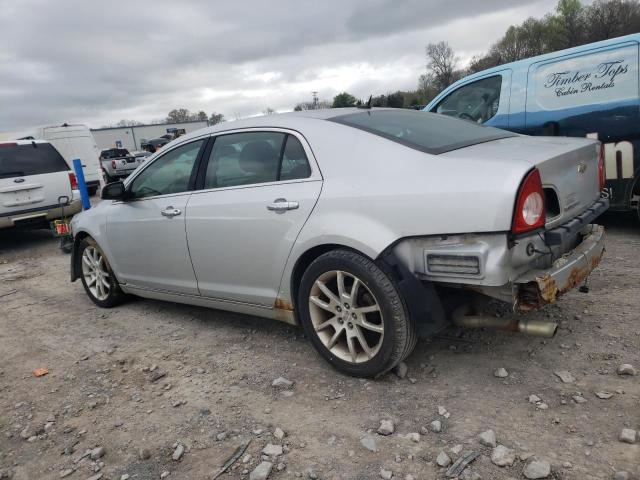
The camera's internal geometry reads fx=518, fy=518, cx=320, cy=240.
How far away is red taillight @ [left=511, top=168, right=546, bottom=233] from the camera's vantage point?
2428 mm

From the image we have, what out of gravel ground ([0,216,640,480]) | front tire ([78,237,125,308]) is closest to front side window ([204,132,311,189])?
gravel ground ([0,216,640,480])

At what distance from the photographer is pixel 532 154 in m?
2.72

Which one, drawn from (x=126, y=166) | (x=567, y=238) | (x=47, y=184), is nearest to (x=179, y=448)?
(x=567, y=238)

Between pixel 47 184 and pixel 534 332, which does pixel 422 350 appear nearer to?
pixel 534 332

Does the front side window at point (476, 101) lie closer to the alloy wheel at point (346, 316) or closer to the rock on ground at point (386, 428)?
the alloy wheel at point (346, 316)

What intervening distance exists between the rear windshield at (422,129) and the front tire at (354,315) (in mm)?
749

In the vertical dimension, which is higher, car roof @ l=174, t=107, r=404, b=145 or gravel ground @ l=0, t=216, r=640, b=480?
car roof @ l=174, t=107, r=404, b=145

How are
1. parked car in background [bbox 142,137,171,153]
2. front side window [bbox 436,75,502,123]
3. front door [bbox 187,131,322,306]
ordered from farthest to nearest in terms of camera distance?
A: 1. parked car in background [bbox 142,137,171,153]
2. front side window [bbox 436,75,502,123]
3. front door [bbox 187,131,322,306]

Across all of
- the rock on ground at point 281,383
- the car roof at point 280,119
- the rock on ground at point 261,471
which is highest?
the car roof at point 280,119

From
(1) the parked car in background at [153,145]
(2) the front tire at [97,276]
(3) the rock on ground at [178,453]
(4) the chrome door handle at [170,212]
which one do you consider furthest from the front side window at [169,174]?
(1) the parked car in background at [153,145]

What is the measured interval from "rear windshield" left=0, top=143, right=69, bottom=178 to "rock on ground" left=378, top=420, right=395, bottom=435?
8.11 metres

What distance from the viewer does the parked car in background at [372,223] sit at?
8.30 feet

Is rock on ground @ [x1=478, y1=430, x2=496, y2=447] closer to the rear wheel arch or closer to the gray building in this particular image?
the rear wheel arch

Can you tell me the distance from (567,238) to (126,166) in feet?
77.5
